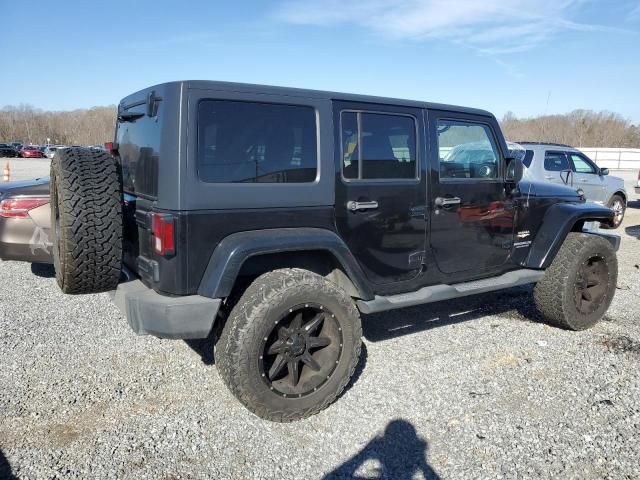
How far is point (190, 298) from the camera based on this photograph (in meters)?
2.87

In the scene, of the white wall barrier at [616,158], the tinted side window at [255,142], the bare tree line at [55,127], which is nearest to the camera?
the tinted side window at [255,142]

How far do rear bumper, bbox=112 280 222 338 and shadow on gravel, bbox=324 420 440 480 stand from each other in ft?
3.52

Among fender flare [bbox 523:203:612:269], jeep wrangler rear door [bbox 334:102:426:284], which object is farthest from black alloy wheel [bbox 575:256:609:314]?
jeep wrangler rear door [bbox 334:102:426:284]

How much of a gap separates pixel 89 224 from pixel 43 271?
4.03 meters

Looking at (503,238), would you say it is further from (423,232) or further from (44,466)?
(44,466)

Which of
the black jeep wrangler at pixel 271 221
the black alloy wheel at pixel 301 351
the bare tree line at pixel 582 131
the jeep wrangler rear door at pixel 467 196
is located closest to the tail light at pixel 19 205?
the black jeep wrangler at pixel 271 221

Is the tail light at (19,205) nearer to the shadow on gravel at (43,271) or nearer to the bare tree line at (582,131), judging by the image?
the shadow on gravel at (43,271)

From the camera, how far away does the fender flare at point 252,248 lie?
2828mm

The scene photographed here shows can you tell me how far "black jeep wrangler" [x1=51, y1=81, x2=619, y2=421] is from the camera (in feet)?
9.33

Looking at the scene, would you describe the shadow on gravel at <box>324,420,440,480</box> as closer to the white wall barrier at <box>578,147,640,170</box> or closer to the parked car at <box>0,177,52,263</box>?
the parked car at <box>0,177,52,263</box>

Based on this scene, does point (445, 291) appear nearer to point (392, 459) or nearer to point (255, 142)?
point (392, 459)

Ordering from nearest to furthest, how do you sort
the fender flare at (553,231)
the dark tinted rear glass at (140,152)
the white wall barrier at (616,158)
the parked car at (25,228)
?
the dark tinted rear glass at (140,152) → the fender flare at (553,231) → the parked car at (25,228) → the white wall barrier at (616,158)

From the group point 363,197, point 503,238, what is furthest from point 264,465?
point 503,238

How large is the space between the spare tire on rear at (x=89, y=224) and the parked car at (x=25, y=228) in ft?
7.88
